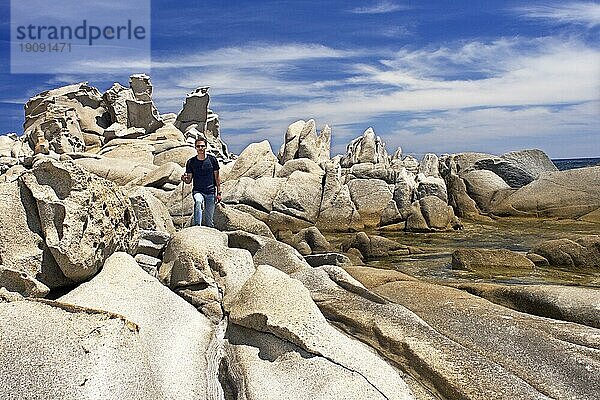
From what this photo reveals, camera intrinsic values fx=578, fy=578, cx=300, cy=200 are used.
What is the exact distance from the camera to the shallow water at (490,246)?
14.1 meters

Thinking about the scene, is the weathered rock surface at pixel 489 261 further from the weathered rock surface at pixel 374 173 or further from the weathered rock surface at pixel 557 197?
the weathered rock surface at pixel 557 197

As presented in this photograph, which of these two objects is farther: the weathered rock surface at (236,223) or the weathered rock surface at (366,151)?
the weathered rock surface at (366,151)

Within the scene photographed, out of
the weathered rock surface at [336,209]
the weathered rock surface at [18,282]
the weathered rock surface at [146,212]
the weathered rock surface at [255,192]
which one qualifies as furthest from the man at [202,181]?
the weathered rock surface at [336,209]

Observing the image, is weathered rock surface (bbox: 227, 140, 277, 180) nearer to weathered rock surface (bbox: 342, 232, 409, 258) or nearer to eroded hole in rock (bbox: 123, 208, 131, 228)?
weathered rock surface (bbox: 342, 232, 409, 258)

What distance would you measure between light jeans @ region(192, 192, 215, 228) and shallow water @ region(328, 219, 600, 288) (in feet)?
16.2

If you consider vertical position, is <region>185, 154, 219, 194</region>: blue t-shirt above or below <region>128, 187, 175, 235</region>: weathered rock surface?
above

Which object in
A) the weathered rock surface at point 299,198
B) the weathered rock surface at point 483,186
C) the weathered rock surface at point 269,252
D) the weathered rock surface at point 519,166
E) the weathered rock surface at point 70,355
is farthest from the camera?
the weathered rock surface at point 519,166

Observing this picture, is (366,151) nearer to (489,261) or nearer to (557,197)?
(557,197)

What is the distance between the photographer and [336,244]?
2078 cm

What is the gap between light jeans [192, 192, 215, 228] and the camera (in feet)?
40.0

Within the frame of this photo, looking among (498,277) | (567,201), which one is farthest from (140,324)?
(567,201)

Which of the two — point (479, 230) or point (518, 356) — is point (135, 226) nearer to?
point (518, 356)

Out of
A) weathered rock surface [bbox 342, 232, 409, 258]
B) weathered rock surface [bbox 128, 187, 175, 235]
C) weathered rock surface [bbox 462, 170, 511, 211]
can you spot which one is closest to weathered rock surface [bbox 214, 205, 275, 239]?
weathered rock surface [bbox 342, 232, 409, 258]

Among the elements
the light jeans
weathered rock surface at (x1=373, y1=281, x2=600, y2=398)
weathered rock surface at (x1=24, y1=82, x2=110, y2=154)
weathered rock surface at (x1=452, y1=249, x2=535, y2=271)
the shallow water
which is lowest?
the shallow water
